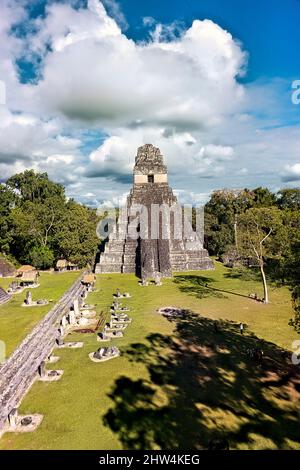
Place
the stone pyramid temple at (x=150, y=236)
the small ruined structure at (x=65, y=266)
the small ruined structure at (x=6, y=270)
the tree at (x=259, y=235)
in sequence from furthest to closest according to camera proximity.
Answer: the small ruined structure at (x=65, y=266) → the stone pyramid temple at (x=150, y=236) → the small ruined structure at (x=6, y=270) → the tree at (x=259, y=235)

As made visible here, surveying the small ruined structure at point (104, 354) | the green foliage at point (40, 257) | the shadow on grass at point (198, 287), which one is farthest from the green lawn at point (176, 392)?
the green foliage at point (40, 257)

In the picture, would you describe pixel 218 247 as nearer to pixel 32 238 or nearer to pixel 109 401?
pixel 32 238

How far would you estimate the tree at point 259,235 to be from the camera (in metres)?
26.0

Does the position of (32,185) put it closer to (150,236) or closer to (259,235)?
(150,236)

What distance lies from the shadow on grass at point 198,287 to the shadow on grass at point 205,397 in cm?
920

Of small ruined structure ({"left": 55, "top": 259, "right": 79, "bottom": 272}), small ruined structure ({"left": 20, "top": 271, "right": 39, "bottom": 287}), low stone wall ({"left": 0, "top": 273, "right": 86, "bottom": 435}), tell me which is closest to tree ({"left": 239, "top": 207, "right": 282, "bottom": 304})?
low stone wall ({"left": 0, "top": 273, "right": 86, "bottom": 435})

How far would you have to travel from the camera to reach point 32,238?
40969 millimetres

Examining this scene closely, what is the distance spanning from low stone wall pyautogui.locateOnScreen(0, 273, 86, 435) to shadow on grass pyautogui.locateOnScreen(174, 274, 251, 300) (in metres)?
11.5

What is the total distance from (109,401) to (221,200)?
4697 centimetres

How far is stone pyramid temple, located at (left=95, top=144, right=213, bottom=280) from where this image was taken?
37.0m

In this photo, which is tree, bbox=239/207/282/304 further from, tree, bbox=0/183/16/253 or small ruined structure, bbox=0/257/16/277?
tree, bbox=0/183/16/253

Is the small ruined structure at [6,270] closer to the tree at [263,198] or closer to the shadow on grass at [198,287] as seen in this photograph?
the shadow on grass at [198,287]
